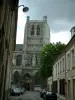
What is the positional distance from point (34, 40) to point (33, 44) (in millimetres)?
2242

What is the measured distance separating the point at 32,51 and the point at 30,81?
17076 millimetres

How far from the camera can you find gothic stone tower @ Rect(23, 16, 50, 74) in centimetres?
9250

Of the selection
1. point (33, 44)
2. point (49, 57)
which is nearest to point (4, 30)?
point (49, 57)

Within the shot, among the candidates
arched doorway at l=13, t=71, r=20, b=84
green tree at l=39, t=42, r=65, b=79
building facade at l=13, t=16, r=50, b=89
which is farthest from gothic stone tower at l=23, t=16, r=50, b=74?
green tree at l=39, t=42, r=65, b=79

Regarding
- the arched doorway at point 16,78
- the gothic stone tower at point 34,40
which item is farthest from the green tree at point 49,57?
the gothic stone tower at point 34,40

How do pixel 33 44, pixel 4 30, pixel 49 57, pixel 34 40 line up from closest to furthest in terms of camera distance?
pixel 4 30, pixel 49 57, pixel 33 44, pixel 34 40

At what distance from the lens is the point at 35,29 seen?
100062 millimetres

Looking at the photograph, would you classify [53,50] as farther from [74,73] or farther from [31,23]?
[31,23]

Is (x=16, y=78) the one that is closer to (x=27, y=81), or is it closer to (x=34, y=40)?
(x=27, y=81)

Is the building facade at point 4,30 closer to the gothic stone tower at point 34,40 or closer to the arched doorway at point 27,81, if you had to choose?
the arched doorway at point 27,81

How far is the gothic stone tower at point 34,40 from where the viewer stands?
9250 centimetres

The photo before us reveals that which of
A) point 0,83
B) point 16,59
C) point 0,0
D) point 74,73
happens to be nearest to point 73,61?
point 74,73

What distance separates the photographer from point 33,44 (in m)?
97.4

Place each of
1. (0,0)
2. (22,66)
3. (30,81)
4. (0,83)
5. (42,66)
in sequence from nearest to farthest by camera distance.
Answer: (0,0)
(0,83)
(42,66)
(30,81)
(22,66)
